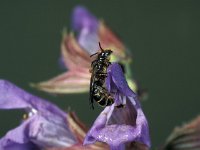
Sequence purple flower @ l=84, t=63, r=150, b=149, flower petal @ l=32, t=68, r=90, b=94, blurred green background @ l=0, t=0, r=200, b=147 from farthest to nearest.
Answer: blurred green background @ l=0, t=0, r=200, b=147 → flower petal @ l=32, t=68, r=90, b=94 → purple flower @ l=84, t=63, r=150, b=149

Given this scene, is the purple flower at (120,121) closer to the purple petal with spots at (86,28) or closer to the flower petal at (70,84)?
the flower petal at (70,84)

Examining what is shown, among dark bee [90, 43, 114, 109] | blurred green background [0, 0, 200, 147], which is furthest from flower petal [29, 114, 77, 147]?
blurred green background [0, 0, 200, 147]

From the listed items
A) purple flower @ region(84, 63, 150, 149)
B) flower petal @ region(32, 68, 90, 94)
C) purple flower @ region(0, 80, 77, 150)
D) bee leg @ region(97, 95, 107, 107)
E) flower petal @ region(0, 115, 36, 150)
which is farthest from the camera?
flower petal @ region(32, 68, 90, 94)

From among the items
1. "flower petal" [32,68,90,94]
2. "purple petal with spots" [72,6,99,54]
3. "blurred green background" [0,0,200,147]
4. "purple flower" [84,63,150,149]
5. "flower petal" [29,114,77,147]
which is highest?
"blurred green background" [0,0,200,147]

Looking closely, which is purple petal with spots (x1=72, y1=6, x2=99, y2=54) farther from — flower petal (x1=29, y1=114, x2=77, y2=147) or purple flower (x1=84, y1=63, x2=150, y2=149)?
purple flower (x1=84, y1=63, x2=150, y2=149)

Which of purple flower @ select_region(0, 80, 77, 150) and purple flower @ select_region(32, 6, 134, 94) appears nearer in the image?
purple flower @ select_region(0, 80, 77, 150)

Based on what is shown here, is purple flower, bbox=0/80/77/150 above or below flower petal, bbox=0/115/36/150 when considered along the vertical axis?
above

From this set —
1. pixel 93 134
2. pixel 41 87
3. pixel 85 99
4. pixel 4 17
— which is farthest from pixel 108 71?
pixel 4 17
